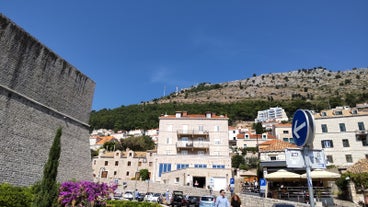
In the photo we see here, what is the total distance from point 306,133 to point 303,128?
0.19m

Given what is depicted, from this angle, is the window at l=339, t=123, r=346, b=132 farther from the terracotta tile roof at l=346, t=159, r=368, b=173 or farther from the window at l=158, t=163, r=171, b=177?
the window at l=158, t=163, r=171, b=177

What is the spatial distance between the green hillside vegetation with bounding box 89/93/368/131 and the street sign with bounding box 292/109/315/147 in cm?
9904

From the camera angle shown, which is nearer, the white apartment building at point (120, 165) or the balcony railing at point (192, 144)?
the balcony railing at point (192, 144)

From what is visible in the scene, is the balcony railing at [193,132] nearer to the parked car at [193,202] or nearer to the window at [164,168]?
the window at [164,168]

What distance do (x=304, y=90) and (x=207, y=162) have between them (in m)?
120

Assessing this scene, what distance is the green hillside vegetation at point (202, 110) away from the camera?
337 feet

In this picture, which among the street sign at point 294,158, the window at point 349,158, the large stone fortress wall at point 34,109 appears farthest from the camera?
the window at point 349,158

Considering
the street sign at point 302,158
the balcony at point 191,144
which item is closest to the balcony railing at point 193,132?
the balcony at point 191,144

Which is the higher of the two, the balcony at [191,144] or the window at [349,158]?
the balcony at [191,144]

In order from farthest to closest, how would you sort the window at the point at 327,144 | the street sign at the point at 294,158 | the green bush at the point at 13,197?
the window at the point at 327,144 → the green bush at the point at 13,197 → the street sign at the point at 294,158

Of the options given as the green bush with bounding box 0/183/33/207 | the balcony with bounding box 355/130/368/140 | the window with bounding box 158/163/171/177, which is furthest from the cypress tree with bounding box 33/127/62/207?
the balcony with bounding box 355/130/368/140

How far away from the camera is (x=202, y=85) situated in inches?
7451

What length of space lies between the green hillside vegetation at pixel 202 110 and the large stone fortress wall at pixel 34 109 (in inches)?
3069

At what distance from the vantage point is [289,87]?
14838 cm
